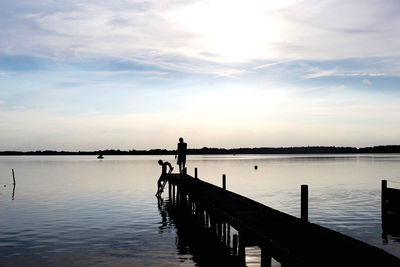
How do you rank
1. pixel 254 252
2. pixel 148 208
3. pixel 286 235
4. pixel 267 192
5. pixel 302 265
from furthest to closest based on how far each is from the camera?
pixel 267 192
pixel 148 208
pixel 254 252
pixel 286 235
pixel 302 265

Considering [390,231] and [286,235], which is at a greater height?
[286,235]

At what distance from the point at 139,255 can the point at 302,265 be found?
329 inches

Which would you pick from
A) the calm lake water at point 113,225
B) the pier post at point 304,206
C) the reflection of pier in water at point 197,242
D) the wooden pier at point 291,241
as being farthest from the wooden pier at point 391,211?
the reflection of pier in water at point 197,242

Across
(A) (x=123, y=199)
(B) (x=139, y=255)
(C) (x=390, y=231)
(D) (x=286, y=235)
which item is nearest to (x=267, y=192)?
(A) (x=123, y=199)

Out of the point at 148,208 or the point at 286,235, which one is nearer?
the point at 286,235

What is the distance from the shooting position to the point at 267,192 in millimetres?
41688

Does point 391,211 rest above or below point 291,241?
below

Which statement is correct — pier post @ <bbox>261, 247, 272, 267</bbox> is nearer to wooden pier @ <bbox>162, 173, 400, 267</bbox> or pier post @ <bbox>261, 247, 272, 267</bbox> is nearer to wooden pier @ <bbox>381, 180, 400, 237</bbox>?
wooden pier @ <bbox>162, 173, 400, 267</bbox>

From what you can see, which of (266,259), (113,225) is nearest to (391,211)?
(266,259)

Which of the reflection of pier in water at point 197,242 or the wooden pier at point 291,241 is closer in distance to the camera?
the wooden pier at point 291,241

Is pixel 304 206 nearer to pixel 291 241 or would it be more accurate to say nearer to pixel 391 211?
pixel 291 241

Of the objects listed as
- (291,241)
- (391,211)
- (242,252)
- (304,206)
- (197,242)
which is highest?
(304,206)

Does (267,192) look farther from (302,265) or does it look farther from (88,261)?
(302,265)

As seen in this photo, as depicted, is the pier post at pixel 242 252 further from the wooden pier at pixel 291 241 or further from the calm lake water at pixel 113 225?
the calm lake water at pixel 113 225
